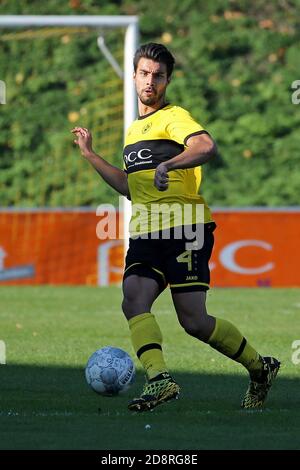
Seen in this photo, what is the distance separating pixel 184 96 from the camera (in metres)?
22.7

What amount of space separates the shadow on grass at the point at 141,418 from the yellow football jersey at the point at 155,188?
1143 millimetres

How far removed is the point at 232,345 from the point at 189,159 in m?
1.23

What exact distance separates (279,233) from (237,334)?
11901 mm

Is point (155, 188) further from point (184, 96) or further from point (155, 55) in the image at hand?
point (184, 96)

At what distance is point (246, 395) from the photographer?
23.7ft

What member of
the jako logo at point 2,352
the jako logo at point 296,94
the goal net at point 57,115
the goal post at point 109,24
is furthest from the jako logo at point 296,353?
the jako logo at point 296,94

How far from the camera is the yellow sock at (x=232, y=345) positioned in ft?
23.2

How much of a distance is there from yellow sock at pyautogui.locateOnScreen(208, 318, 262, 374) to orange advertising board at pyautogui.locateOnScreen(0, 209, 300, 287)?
1156 cm

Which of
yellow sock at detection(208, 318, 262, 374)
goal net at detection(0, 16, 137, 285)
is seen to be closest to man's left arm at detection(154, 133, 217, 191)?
yellow sock at detection(208, 318, 262, 374)

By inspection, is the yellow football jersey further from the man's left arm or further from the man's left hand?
the man's left hand

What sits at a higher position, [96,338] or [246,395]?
[96,338]

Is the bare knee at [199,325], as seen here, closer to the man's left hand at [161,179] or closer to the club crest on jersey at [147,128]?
the man's left hand at [161,179]
